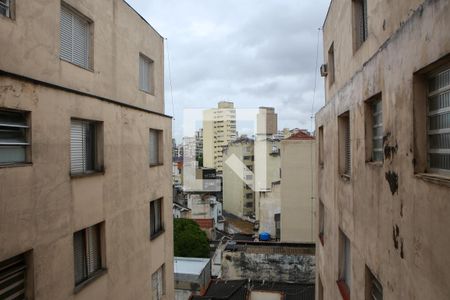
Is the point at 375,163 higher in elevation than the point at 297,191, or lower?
higher

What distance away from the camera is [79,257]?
22.9 feet

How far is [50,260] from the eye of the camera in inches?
229

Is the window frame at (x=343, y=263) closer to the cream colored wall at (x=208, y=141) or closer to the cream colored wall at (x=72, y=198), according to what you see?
the cream colored wall at (x=72, y=198)

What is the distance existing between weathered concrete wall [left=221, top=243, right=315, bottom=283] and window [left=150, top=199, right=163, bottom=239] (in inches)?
546

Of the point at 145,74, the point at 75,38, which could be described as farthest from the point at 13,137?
the point at 145,74

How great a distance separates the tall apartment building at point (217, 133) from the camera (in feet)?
221

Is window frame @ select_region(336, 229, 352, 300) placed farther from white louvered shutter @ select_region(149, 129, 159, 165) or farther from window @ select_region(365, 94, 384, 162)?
white louvered shutter @ select_region(149, 129, 159, 165)

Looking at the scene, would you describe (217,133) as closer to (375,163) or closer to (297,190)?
(297,190)

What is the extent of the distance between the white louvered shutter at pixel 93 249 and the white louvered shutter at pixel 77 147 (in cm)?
131

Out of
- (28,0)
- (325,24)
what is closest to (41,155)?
(28,0)

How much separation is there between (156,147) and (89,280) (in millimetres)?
4683

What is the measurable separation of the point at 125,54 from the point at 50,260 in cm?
535

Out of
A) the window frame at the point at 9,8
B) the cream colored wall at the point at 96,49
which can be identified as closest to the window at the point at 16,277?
the cream colored wall at the point at 96,49

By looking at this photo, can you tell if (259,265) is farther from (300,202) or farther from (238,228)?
(238,228)
